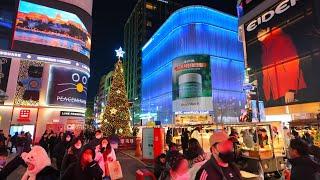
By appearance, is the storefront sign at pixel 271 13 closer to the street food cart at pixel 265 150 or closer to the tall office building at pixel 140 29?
the street food cart at pixel 265 150

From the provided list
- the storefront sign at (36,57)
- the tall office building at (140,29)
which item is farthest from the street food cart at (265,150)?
the tall office building at (140,29)

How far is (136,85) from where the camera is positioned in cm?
8450

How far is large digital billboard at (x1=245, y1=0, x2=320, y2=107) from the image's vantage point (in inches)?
894

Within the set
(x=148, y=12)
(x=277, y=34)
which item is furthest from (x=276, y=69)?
(x=148, y=12)

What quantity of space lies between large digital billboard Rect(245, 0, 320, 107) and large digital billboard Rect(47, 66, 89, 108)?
22.6 metres

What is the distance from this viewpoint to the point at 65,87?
107ft

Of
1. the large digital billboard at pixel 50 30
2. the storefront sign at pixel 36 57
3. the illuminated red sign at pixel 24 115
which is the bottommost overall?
the illuminated red sign at pixel 24 115

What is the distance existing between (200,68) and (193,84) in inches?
147

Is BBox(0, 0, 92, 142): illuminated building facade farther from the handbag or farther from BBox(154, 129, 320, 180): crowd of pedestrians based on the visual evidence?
BBox(154, 129, 320, 180): crowd of pedestrians

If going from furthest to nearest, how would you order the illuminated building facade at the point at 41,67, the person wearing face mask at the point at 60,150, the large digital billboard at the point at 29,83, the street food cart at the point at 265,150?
the large digital billboard at the point at 29,83, the illuminated building facade at the point at 41,67, the street food cart at the point at 265,150, the person wearing face mask at the point at 60,150

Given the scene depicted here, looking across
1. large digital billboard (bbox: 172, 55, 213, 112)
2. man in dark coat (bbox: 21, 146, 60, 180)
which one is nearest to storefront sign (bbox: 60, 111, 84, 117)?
large digital billboard (bbox: 172, 55, 213, 112)

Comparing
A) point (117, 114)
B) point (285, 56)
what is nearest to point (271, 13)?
point (285, 56)

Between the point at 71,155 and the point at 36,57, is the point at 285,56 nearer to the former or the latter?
the point at 71,155

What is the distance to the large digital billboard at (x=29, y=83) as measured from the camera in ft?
97.3
